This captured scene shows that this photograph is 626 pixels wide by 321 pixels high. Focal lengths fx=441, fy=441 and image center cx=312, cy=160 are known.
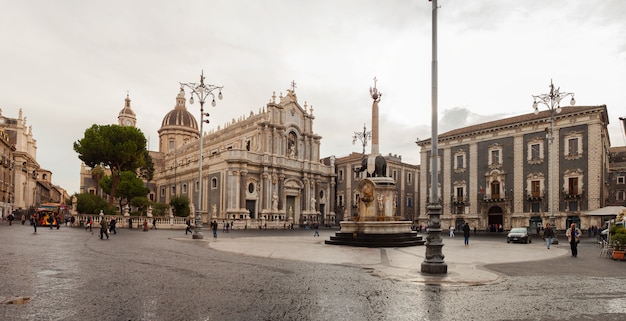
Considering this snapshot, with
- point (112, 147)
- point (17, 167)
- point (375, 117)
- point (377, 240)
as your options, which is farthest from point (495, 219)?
point (17, 167)

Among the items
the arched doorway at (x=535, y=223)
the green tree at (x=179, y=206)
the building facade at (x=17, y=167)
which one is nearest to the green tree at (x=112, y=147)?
the green tree at (x=179, y=206)

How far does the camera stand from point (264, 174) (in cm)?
5900

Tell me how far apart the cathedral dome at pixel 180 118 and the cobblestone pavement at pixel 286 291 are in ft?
266

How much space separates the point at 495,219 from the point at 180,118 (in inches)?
2668

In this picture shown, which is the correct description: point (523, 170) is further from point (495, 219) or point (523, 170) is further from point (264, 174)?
point (264, 174)

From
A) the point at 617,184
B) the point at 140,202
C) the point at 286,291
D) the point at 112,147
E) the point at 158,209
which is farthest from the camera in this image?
the point at 617,184

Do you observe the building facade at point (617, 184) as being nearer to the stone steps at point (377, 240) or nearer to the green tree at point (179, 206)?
the stone steps at point (377, 240)

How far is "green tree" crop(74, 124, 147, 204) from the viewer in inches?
2056

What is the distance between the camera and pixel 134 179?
52188mm

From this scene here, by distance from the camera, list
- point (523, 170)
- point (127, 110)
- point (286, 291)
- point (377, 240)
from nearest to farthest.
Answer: point (286, 291), point (377, 240), point (523, 170), point (127, 110)

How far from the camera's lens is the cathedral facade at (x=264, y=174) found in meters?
56.7

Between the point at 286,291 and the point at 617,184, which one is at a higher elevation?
A: the point at 617,184

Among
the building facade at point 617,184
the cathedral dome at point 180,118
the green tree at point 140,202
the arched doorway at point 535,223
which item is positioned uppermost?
the cathedral dome at point 180,118

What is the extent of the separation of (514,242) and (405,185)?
4270cm
